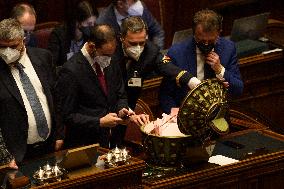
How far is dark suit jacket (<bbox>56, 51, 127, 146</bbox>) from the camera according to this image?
472 cm

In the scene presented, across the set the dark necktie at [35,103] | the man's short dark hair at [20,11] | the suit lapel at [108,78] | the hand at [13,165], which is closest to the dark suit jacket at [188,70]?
the suit lapel at [108,78]

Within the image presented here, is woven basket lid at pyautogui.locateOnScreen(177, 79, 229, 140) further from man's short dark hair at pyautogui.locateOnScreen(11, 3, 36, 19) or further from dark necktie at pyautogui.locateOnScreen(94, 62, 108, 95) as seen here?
man's short dark hair at pyautogui.locateOnScreen(11, 3, 36, 19)

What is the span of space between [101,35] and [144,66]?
0.61 m

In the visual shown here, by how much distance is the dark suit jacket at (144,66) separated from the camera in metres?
5.09

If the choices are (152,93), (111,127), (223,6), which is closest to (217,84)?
(111,127)

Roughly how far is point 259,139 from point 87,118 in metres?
1.02

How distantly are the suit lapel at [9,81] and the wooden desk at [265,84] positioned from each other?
7.78ft

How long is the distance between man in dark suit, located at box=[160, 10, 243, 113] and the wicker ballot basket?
0.62 m

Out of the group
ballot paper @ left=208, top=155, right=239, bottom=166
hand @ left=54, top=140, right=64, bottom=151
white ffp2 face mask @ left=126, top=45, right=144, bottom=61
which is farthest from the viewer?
white ffp2 face mask @ left=126, top=45, right=144, bottom=61

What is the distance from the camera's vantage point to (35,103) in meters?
4.56

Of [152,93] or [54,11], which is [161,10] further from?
[152,93]

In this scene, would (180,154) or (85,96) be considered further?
(85,96)

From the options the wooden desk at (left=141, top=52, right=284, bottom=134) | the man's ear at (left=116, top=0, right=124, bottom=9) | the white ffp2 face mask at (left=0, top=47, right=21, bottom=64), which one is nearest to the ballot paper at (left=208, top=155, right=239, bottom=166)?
the white ffp2 face mask at (left=0, top=47, right=21, bottom=64)

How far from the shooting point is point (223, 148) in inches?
188
